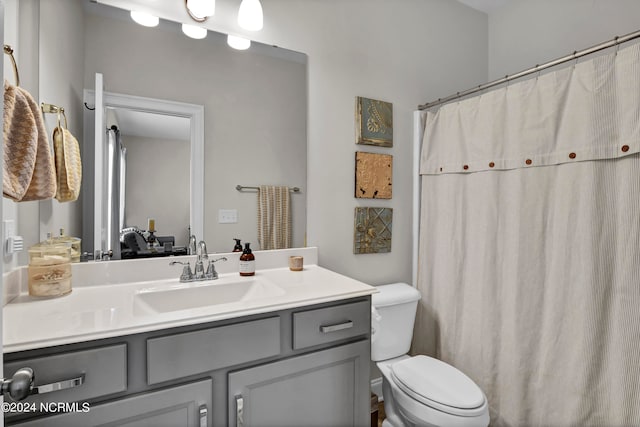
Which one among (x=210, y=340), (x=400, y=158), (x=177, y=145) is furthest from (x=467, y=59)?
(x=210, y=340)

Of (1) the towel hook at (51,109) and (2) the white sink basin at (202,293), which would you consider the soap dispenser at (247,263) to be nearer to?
A: (2) the white sink basin at (202,293)

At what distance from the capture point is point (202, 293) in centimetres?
130

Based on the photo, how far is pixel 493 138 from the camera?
1.68 metres

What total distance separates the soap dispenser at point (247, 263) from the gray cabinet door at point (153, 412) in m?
0.55

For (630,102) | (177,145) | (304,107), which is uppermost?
(304,107)

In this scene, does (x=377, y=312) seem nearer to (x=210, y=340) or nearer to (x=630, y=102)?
(x=210, y=340)

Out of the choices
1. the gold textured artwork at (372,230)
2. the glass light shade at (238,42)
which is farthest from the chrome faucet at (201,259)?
the glass light shade at (238,42)

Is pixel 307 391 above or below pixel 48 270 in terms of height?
below

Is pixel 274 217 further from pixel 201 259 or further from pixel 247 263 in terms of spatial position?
pixel 201 259

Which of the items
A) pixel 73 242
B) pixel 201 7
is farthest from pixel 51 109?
pixel 201 7

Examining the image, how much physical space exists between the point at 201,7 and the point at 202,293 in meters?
1.28

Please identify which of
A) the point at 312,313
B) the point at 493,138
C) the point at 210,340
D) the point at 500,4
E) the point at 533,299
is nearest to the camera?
the point at 210,340

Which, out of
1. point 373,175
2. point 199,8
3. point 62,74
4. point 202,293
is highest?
point 199,8

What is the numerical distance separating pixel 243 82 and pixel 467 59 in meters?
1.75
